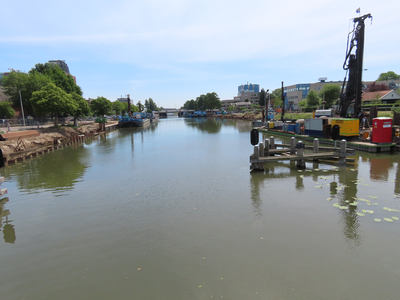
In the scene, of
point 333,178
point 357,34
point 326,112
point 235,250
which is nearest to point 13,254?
point 235,250

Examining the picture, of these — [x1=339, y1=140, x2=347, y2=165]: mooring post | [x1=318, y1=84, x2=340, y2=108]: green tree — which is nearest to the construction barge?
[x1=339, y1=140, x2=347, y2=165]: mooring post

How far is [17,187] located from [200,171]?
373 inches

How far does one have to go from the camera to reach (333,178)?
38.6ft

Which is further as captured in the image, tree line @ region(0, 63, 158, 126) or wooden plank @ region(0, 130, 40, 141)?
tree line @ region(0, 63, 158, 126)

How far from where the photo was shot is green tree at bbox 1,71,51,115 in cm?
4403

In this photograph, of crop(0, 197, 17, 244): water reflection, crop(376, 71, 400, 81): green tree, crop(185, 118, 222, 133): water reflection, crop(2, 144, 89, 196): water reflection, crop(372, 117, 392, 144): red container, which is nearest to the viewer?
crop(0, 197, 17, 244): water reflection

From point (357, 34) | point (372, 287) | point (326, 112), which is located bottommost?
point (372, 287)

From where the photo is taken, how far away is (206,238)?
21.8 feet

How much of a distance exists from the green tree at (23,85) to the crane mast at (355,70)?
47.1 metres

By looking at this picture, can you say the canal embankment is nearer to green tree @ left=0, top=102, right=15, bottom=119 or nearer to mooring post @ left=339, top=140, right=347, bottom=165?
green tree @ left=0, top=102, right=15, bottom=119

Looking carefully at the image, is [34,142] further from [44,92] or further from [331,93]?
[331,93]

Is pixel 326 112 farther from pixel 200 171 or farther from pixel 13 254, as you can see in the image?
pixel 13 254

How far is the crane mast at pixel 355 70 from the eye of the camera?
2333cm

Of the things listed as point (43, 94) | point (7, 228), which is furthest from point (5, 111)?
point (7, 228)
